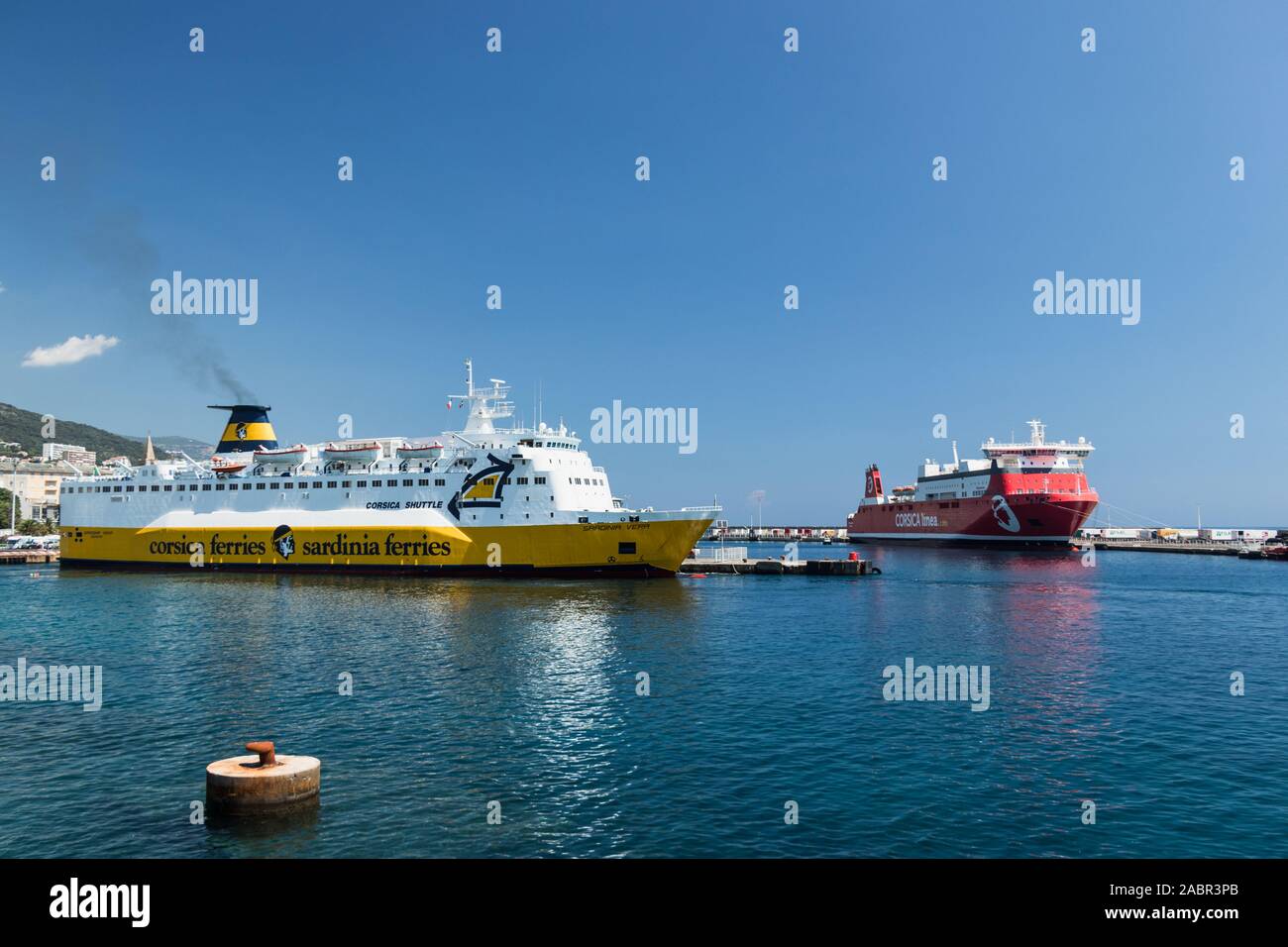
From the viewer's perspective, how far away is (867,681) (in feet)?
78.6

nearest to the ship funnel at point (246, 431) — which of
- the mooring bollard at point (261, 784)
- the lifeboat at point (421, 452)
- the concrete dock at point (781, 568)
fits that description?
the lifeboat at point (421, 452)

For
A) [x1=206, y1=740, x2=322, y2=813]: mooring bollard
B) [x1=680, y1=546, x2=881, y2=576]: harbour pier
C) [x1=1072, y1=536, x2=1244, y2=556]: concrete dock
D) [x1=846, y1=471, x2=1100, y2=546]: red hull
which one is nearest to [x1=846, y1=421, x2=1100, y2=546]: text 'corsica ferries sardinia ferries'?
[x1=846, y1=471, x2=1100, y2=546]: red hull

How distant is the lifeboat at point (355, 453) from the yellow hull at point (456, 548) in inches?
200

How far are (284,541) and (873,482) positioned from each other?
105096 mm

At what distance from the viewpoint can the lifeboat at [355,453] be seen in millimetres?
55531

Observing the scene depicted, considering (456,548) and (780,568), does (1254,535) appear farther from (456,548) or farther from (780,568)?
(456,548)

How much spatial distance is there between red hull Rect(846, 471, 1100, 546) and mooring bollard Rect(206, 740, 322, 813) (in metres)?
93.0

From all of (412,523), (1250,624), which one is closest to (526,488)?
(412,523)

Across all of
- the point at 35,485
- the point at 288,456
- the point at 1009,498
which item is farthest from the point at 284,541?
the point at 35,485

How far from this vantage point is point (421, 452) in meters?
54.3

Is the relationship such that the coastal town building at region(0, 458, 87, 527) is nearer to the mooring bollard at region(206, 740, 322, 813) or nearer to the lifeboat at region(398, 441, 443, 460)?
the lifeboat at region(398, 441, 443, 460)

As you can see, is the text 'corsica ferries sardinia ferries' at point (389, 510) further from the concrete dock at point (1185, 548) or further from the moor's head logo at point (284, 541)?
the concrete dock at point (1185, 548)

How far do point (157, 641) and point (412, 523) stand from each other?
2344cm

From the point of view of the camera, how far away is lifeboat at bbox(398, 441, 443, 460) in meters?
54.0
